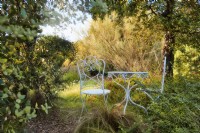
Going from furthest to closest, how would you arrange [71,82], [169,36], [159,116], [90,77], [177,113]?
[71,82] → [169,36] → [90,77] → [159,116] → [177,113]

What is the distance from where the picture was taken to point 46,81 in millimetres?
3381

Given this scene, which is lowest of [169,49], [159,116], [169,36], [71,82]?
[159,116]

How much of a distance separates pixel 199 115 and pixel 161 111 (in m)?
0.28

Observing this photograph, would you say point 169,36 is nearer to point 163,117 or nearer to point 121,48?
point 163,117

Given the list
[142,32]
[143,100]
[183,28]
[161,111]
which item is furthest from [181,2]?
[161,111]

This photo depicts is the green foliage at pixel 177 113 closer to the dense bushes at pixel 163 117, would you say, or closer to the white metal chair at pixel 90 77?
the dense bushes at pixel 163 117

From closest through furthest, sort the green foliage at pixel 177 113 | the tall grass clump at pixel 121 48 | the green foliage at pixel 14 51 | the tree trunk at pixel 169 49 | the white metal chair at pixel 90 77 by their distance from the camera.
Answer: the green foliage at pixel 14 51 → the green foliage at pixel 177 113 → the white metal chair at pixel 90 77 → the tree trunk at pixel 169 49 → the tall grass clump at pixel 121 48

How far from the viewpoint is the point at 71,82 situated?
13.9 ft

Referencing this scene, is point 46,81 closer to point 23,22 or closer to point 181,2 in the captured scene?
point 181,2

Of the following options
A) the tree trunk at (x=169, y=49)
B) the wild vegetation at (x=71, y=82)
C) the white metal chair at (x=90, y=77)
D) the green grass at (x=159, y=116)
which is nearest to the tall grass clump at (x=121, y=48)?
the wild vegetation at (x=71, y=82)

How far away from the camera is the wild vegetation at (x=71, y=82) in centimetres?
66

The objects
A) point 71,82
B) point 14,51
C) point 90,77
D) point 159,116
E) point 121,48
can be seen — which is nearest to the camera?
point 14,51

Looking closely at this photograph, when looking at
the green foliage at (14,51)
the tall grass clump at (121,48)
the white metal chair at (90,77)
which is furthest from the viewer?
the tall grass clump at (121,48)

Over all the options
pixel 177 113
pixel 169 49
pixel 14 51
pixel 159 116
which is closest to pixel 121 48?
pixel 169 49
